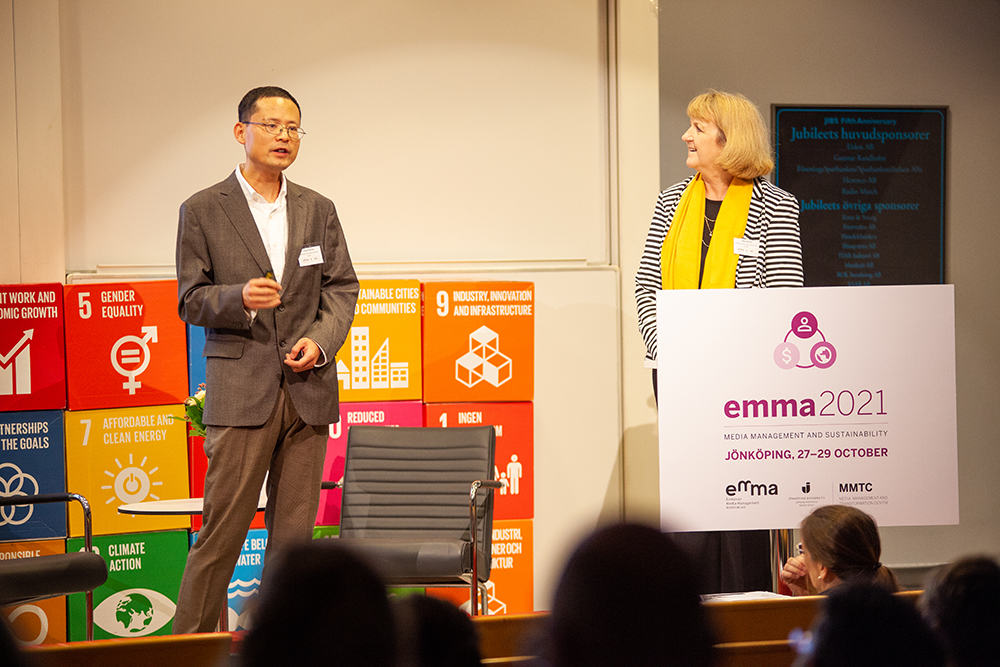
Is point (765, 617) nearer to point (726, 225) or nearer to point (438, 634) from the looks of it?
point (438, 634)

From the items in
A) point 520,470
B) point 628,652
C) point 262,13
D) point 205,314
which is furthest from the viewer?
point 262,13

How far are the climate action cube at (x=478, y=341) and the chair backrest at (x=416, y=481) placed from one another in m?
0.45

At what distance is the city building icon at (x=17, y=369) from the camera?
Answer: 3922 millimetres

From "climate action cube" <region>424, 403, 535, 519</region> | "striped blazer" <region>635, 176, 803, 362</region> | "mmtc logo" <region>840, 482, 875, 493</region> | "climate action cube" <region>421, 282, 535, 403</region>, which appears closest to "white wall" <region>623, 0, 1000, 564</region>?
"climate action cube" <region>421, 282, 535, 403</region>

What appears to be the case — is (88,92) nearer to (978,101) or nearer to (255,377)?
(255,377)

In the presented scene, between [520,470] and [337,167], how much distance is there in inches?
70.1

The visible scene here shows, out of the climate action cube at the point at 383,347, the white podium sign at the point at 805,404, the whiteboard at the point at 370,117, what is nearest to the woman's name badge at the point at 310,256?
the white podium sign at the point at 805,404

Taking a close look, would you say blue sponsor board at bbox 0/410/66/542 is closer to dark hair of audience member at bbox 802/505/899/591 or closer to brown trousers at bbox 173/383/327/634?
brown trousers at bbox 173/383/327/634

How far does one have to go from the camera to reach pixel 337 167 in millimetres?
4746

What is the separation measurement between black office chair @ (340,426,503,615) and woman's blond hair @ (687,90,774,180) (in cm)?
142

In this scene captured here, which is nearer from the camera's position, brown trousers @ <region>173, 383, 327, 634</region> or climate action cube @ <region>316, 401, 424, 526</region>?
brown trousers @ <region>173, 383, 327, 634</region>

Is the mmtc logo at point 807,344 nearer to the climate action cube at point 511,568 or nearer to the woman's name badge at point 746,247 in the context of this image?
the woman's name badge at point 746,247

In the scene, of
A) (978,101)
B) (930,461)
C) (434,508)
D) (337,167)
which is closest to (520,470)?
(434,508)

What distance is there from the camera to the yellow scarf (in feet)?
Answer: 10.6
